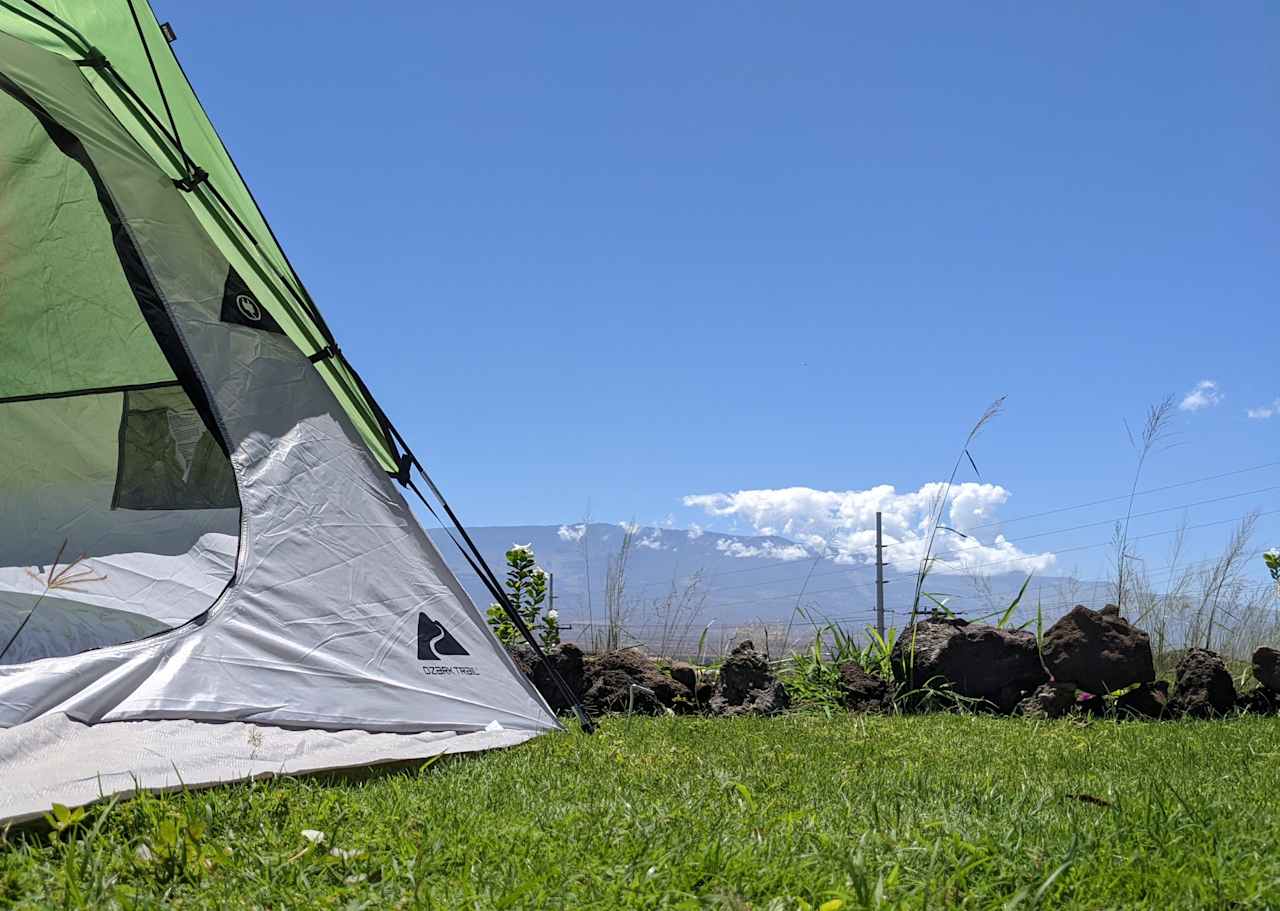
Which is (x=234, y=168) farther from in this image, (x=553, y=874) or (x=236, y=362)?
(x=553, y=874)

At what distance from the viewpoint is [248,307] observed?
4191 mm

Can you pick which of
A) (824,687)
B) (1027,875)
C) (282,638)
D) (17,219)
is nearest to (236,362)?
(282,638)

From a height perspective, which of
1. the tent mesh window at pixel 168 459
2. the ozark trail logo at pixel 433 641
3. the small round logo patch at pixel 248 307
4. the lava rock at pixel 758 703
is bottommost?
the lava rock at pixel 758 703

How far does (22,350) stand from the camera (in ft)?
15.7

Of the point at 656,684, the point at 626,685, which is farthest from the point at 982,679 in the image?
the point at 626,685

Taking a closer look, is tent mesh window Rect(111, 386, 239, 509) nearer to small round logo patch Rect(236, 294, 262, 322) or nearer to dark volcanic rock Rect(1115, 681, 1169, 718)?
small round logo patch Rect(236, 294, 262, 322)

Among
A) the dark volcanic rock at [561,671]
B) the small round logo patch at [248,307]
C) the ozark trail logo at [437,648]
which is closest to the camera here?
the ozark trail logo at [437,648]

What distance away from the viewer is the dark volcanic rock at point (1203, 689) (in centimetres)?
575

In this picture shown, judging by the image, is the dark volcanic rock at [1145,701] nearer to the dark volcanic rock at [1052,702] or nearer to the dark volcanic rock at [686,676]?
the dark volcanic rock at [1052,702]

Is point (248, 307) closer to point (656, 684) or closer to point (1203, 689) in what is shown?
point (656, 684)

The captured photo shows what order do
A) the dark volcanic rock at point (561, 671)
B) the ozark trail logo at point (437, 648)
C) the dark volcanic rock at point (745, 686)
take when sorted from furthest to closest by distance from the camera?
the dark volcanic rock at point (745, 686)
the dark volcanic rock at point (561, 671)
the ozark trail logo at point (437, 648)

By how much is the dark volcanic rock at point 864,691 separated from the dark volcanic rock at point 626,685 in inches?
36.5

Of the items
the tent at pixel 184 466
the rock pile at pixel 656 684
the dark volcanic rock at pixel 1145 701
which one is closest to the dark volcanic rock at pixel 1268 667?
the dark volcanic rock at pixel 1145 701

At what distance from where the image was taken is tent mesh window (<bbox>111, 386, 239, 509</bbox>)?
13.8 ft
